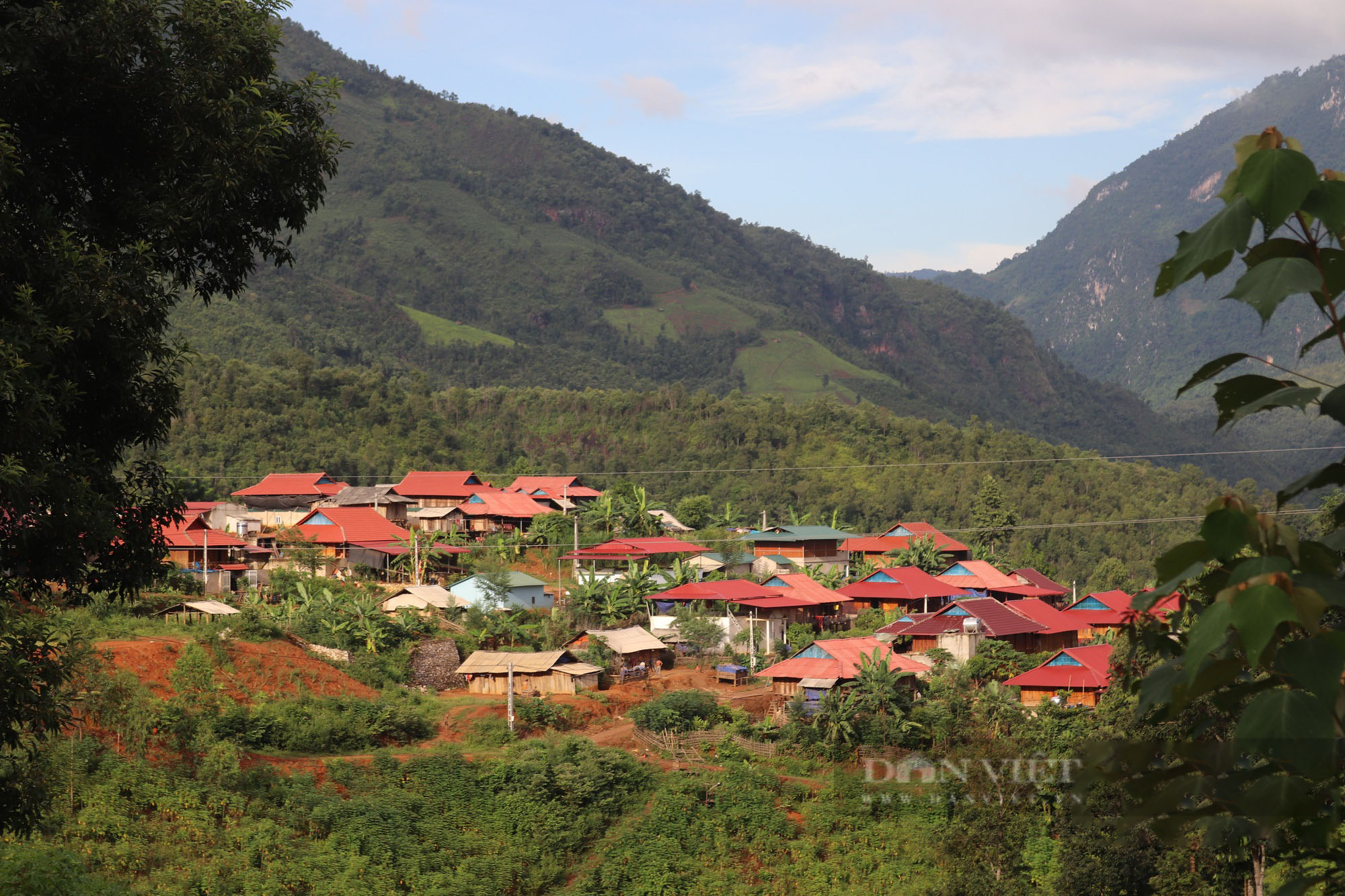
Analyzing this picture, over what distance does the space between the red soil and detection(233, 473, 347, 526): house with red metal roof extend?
18.1 meters

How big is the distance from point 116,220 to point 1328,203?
16.8 feet

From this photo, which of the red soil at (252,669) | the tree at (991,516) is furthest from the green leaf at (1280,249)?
the tree at (991,516)

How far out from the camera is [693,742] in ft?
66.5

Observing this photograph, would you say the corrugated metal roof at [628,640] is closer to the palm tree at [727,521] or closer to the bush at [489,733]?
the bush at [489,733]

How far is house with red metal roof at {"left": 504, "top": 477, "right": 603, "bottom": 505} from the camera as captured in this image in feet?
153

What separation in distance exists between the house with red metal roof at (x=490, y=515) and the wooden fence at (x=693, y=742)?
2077 centimetres

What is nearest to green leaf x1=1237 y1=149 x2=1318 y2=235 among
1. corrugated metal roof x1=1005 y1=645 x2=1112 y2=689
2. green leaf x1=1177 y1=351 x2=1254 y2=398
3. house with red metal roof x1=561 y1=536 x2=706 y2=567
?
green leaf x1=1177 y1=351 x2=1254 y2=398

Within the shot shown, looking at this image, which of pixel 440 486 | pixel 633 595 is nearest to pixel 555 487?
pixel 440 486

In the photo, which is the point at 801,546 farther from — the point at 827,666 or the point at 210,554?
the point at 210,554

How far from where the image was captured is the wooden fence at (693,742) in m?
20.0

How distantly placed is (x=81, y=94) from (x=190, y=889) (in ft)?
35.8

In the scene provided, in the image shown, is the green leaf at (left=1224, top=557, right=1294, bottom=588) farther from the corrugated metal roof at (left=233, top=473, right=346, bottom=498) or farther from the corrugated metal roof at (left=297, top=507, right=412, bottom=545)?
the corrugated metal roof at (left=233, top=473, right=346, bottom=498)

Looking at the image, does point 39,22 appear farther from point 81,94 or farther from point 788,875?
point 788,875

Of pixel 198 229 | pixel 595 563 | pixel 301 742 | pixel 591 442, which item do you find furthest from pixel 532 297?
pixel 198 229
